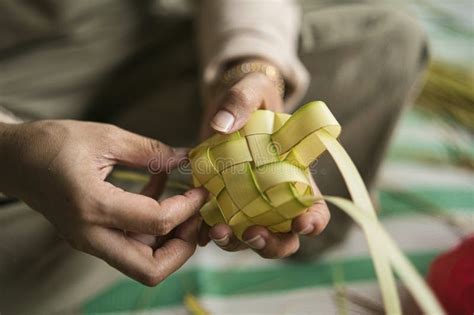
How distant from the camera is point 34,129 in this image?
20.0 inches

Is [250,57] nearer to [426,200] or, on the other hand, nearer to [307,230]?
[307,230]

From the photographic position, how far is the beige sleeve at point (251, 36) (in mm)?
683

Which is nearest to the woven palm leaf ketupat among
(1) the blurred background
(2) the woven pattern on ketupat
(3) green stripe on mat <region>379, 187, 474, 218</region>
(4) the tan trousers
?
(2) the woven pattern on ketupat

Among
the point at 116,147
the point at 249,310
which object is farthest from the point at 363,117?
the point at 116,147

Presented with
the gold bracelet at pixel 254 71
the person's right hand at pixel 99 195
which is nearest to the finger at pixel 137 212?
the person's right hand at pixel 99 195

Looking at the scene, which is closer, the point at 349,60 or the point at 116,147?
the point at 116,147

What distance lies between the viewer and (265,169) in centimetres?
46

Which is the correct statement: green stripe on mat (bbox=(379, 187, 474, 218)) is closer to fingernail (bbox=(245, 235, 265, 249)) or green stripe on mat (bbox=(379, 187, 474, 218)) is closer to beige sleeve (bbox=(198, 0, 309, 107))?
beige sleeve (bbox=(198, 0, 309, 107))

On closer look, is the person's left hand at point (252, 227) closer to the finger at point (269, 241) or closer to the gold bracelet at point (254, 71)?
the finger at point (269, 241)

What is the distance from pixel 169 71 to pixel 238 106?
0.35 meters

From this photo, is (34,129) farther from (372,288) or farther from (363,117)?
(363,117)

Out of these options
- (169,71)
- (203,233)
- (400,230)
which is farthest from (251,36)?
(400,230)

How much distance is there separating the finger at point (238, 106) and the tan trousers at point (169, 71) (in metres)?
0.24

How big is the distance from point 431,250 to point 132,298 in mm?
472
